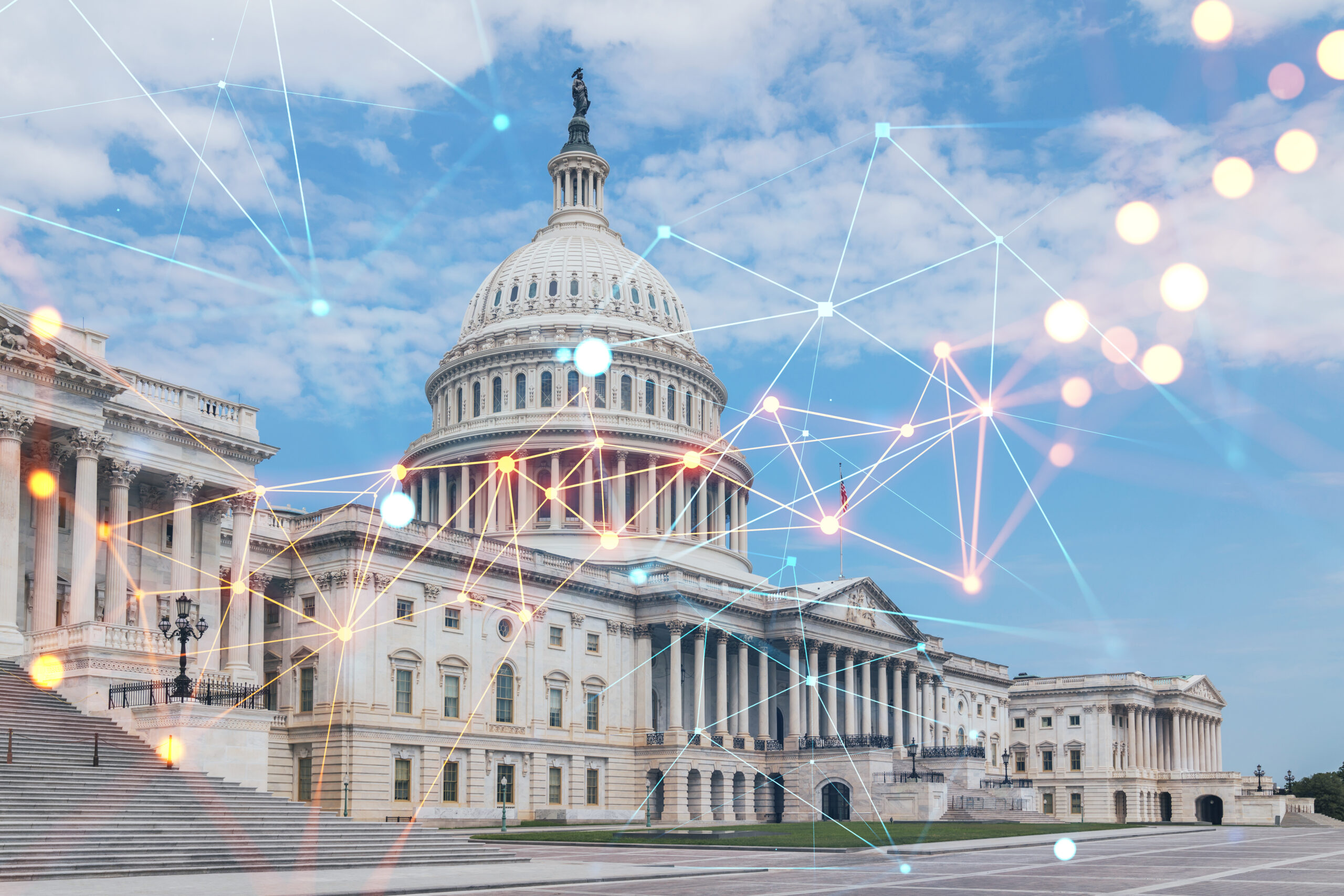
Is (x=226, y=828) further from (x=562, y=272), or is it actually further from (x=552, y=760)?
(x=562, y=272)

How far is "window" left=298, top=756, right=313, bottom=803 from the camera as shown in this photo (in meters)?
63.7

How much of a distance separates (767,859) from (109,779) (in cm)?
1762

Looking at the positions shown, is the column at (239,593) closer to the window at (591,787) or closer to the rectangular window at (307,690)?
the rectangular window at (307,690)

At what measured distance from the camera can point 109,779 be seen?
33719 millimetres

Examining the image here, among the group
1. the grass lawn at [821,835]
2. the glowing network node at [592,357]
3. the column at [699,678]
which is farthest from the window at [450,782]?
the glowing network node at [592,357]

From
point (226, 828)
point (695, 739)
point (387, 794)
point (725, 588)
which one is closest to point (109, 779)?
point (226, 828)

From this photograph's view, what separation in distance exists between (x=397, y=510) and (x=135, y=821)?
6279 cm

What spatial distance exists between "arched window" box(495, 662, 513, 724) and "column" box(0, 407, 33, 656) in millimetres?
31405

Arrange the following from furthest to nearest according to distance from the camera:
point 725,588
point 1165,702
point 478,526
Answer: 1. point 1165,702
2. point 478,526
3. point 725,588

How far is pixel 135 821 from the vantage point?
3102 cm

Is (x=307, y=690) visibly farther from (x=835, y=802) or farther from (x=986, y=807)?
(x=986, y=807)

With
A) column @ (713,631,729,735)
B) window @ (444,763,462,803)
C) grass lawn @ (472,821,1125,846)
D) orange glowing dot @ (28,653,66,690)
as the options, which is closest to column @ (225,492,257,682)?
orange glowing dot @ (28,653,66,690)

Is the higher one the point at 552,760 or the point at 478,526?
the point at 478,526

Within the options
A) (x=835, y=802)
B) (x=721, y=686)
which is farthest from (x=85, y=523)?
(x=835, y=802)
